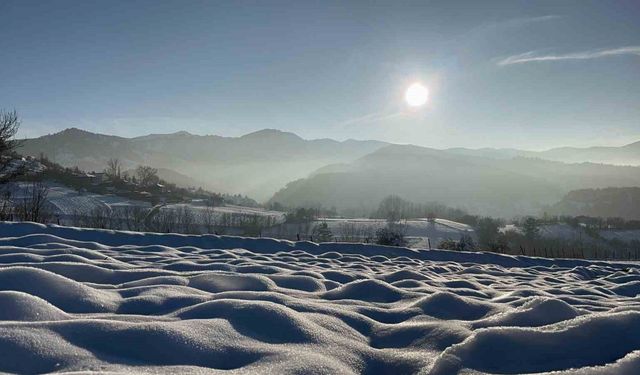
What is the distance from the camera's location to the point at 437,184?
180m

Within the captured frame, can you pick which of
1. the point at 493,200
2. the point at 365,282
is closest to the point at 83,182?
the point at 365,282

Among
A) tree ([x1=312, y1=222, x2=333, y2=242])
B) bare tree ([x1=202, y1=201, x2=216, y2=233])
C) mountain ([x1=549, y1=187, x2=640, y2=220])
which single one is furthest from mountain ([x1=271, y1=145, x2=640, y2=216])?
tree ([x1=312, y1=222, x2=333, y2=242])

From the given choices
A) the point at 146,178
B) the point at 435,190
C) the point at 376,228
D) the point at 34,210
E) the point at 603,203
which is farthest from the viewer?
the point at 435,190

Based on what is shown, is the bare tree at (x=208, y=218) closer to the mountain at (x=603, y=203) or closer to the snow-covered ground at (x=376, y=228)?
the snow-covered ground at (x=376, y=228)

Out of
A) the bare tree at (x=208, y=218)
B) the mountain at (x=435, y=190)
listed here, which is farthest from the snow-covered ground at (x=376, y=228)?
the mountain at (x=435, y=190)

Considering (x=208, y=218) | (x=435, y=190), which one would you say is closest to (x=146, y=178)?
(x=208, y=218)

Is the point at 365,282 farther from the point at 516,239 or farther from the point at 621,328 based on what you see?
the point at 516,239

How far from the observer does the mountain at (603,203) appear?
129 metres

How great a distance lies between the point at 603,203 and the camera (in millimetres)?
138250

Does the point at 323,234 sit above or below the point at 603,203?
below

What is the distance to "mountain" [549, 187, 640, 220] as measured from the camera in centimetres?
12912

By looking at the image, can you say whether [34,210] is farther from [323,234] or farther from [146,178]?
[146,178]

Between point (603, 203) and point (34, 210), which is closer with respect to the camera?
point (34, 210)

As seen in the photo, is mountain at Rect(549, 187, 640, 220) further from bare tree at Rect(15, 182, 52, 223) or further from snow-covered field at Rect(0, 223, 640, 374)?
snow-covered field at Rect(0, 223, 640, 374)
